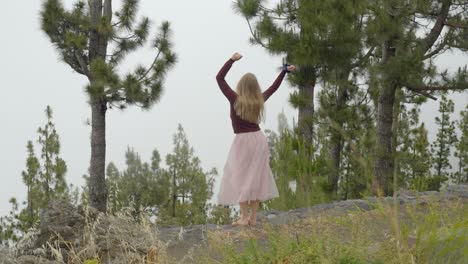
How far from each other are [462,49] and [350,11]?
286 centimetres

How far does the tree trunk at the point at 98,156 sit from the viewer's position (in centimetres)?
1218

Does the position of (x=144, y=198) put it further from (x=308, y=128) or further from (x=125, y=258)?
(x=125, y=258)

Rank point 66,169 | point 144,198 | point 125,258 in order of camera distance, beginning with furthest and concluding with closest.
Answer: point 144,198 < point 66,169 < point 125,258

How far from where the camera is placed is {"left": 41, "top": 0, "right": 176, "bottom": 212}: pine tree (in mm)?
11930

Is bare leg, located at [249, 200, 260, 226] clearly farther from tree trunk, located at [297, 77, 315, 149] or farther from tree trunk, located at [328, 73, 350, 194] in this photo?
tree trunk, located at [328, 73, 350, 194]

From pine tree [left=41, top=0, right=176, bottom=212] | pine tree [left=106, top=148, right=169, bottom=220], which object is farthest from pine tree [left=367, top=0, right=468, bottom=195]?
pine tree [left=106, top=148, right=169, bottom=220]

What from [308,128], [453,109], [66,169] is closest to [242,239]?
[308,128]

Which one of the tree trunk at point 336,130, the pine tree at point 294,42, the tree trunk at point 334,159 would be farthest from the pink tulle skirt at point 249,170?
the tree trunk at point 334,159

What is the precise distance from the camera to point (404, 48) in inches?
499

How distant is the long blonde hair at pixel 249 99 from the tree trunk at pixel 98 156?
5.74 m

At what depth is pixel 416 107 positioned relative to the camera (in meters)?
19.0

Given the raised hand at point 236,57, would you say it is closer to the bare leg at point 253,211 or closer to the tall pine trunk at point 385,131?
the bare leg at point 253,211

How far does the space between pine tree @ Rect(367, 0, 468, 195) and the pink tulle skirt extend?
5.21 m

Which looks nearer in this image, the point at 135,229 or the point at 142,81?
the point at 135,229
